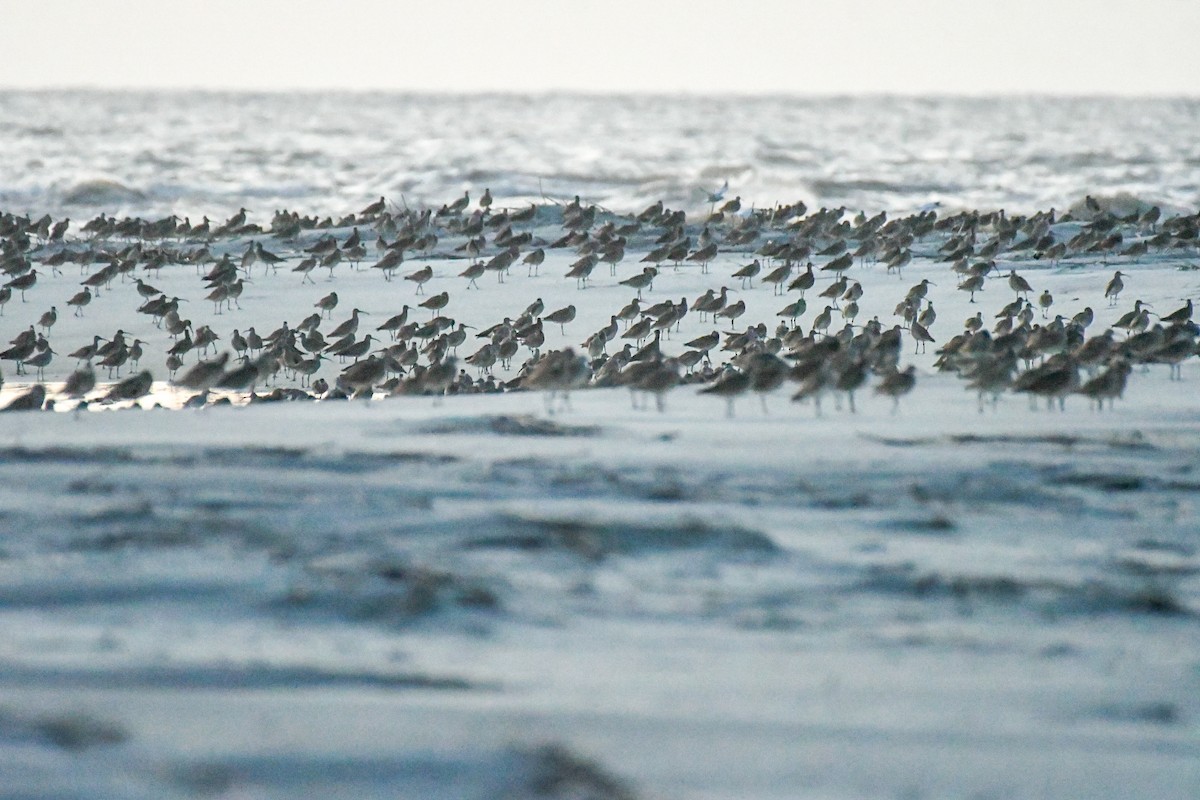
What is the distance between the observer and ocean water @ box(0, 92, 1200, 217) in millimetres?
37875

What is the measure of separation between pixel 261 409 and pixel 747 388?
2.75 metres

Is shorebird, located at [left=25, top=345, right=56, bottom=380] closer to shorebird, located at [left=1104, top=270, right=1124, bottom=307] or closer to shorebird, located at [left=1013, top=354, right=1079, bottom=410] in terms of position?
shorebird, located at [left=1013, top=354, right=1079, bottom=410]

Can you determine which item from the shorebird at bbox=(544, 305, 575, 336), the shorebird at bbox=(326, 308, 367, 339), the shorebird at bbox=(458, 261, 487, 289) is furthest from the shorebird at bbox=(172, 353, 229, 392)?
the shorebird at bbox=(458, 261, 487, 289)

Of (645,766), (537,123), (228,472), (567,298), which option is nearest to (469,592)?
(645,766)

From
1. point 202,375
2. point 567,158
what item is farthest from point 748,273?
point 567,158

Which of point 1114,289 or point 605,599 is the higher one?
point 1114,289

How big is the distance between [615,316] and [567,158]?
38.9m

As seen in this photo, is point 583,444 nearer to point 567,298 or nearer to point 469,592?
point 469,592

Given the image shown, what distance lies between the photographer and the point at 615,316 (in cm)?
1608

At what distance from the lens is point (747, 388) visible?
930cm

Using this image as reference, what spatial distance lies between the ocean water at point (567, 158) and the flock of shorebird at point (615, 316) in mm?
7501

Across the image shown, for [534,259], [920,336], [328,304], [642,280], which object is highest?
[534,259]

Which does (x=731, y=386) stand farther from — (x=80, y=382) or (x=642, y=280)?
(x=642, y=280)

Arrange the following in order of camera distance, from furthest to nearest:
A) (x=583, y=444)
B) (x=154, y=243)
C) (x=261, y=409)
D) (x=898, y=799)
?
(x=154, y=243)
(x=261, y=409)
(x=583, y=444)
(x=898, y=799)
